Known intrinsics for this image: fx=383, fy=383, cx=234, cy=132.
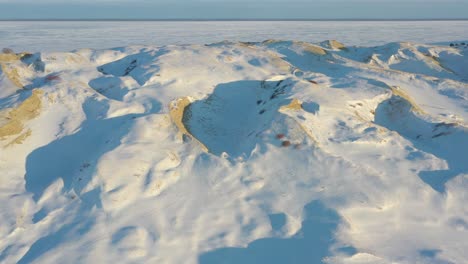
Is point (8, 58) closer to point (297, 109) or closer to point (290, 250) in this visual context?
point (297, 109)

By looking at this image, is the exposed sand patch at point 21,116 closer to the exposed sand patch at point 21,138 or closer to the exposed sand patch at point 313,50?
the exposed sand patch at point 21,138

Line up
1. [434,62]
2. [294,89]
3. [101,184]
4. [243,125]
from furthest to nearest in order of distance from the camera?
[434,62] < [294,89] < [243,125] < [101,184]

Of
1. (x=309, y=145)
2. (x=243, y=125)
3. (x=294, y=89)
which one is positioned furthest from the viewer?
(x=294, y=89)

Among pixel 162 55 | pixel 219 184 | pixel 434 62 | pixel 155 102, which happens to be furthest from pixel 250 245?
pixel 434 62

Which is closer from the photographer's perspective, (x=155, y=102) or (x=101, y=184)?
(x=101, y=184)

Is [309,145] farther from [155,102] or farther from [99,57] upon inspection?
[99,57]

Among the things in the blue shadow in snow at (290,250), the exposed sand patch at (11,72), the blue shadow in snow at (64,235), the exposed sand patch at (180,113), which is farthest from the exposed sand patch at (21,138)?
the blue shadow in snow at (290,250)
